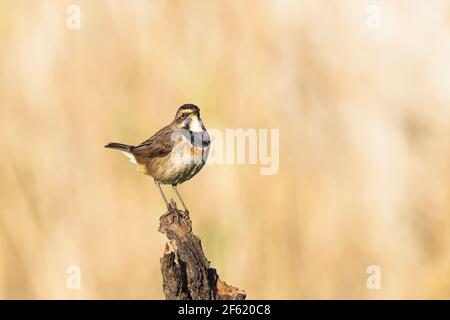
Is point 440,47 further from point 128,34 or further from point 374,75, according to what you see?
point 128,34

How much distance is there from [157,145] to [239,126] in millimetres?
974

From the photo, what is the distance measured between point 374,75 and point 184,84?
178 cm

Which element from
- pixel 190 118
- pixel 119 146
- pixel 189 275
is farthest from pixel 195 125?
pixel 189 275

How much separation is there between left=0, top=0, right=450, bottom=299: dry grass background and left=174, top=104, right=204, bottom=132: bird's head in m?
0.63

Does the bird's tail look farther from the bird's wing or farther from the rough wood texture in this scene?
the rough wood texture

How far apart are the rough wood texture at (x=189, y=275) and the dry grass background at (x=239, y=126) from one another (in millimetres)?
1642

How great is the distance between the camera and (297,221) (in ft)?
24.2

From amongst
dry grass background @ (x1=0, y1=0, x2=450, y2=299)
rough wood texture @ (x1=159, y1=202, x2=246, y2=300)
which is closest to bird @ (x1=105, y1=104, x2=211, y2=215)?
dry grass background @ (x1=0, y1=0, x2=450, y2=299)

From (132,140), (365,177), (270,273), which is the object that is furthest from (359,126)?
(132,140)

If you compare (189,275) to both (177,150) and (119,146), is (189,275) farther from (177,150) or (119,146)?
(119,146)

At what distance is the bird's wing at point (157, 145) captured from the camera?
671cm

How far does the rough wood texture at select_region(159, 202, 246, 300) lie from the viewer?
5.20 meters

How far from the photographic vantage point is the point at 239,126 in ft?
24.5

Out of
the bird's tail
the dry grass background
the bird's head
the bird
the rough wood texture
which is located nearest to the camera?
the rough wood texture
